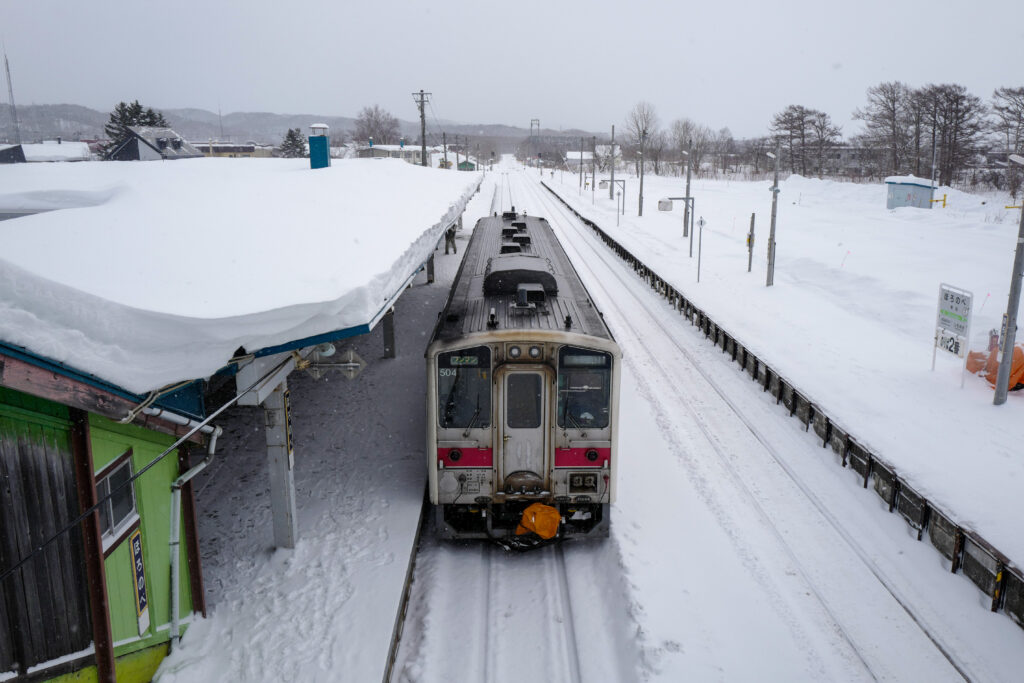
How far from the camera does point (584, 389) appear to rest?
895 cm

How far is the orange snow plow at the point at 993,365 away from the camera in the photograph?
14.2m

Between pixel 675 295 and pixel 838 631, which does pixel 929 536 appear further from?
pixel 675 295

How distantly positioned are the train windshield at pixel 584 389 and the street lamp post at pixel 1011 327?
8568 millimetres

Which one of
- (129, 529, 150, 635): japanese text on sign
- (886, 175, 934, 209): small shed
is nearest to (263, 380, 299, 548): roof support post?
(129, 529, 150, 635): japanese text on sign

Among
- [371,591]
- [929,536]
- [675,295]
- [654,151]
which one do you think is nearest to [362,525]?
[371,591]

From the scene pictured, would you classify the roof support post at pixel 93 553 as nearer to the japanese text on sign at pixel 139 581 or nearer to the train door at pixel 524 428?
the japanese text on sign at pixel 139 581

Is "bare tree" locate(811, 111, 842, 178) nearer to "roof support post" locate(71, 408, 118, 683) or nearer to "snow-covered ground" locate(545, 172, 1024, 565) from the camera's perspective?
"snow-covered ground" locate(545, 172, 1024, 565)

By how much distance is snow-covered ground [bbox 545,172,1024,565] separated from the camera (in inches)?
443

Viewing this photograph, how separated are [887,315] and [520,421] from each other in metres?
16.9

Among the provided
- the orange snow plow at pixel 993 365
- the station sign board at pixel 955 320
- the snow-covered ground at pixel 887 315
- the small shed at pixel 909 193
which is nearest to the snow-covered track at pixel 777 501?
the snow-covered ground at pixel 887 315

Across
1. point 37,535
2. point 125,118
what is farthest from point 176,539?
point 125,118

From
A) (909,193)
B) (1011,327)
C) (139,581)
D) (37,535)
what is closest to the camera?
(37,535)

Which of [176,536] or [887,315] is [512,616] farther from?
[887,315]

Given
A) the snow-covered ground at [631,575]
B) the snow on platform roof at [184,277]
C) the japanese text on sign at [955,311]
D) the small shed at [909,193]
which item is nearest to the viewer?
the snow on platform roof at [184,277]
